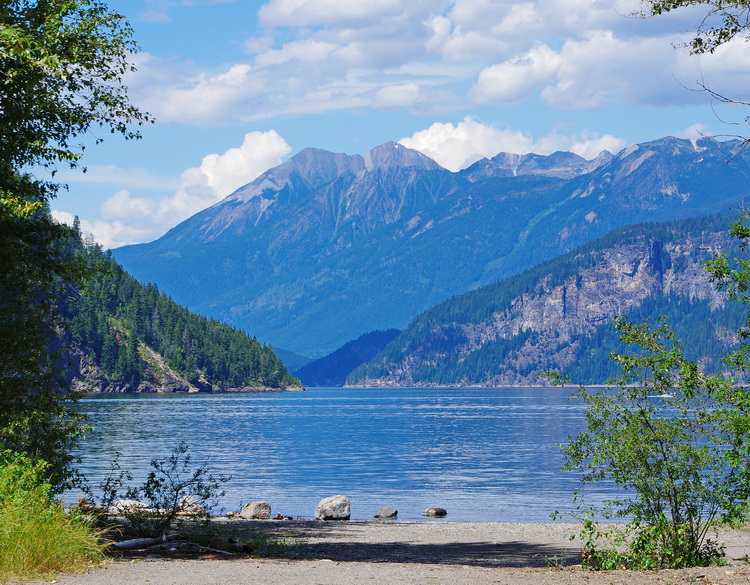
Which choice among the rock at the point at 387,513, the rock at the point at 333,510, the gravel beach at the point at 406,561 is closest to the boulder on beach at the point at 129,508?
the gravel beach at the point at 406,561

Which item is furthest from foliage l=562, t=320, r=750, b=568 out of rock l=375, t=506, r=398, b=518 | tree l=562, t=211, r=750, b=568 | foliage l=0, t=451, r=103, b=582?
rock l=375, t=506, r=398, b=518

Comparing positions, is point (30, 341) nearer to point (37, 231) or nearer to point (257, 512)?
point (37, 231)

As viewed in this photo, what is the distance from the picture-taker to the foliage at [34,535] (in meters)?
20.0

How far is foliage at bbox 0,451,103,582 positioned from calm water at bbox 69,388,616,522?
1265 inches

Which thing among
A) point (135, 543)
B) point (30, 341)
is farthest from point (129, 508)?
point (135, 543)

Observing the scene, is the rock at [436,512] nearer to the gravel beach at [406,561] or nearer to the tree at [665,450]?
the gravel beach at [406,561]

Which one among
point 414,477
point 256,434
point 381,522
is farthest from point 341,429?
point 381,522

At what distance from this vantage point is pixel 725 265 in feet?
68.8

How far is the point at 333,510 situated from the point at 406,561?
21172 mm

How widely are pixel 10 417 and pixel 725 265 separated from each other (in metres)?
22.1

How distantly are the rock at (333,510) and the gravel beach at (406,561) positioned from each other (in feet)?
7.02

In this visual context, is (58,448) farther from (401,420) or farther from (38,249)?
(401,420)

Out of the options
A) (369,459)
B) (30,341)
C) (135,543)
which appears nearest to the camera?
(135,543)

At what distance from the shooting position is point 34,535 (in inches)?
806
